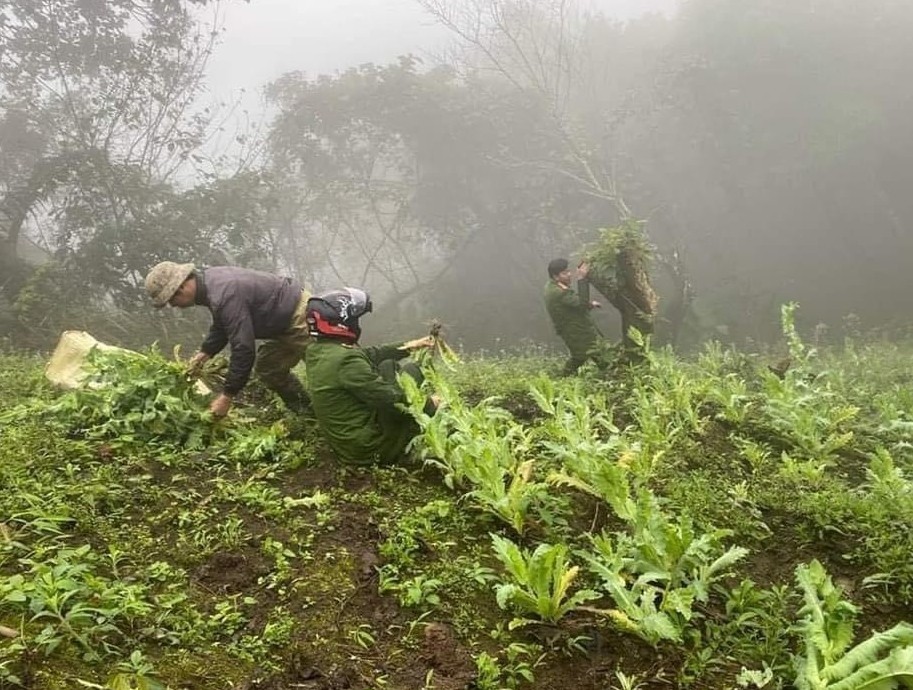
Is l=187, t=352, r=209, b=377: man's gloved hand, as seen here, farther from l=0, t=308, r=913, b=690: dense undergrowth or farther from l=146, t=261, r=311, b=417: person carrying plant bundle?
l=0, t=308, r=913, b=690: dense undergrowth

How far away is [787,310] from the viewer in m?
6.12

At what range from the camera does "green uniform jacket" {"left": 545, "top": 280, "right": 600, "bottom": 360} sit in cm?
875

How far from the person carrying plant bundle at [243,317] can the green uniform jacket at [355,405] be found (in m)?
0.72

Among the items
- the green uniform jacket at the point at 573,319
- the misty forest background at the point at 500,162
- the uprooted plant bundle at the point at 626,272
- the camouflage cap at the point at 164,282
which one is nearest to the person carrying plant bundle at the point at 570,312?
the green uniform jacket at the point at 573,319

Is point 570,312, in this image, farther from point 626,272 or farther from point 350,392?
point 350,392

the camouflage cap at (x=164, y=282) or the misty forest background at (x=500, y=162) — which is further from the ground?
the misty forest background at (x=500, y=162)

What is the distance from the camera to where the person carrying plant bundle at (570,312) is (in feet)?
28.5

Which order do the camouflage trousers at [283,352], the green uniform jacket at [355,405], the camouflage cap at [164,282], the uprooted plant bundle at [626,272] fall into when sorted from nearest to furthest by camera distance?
1. the green uniform jacket at [355,405]
2. the camouflage cap at [164,282]
3. the camouflage trousers at [283,352]
4. the uprooted plant bundle at [626,272]

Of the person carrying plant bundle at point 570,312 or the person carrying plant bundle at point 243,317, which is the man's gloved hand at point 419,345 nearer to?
the person carrying plant bundle at point 243,317

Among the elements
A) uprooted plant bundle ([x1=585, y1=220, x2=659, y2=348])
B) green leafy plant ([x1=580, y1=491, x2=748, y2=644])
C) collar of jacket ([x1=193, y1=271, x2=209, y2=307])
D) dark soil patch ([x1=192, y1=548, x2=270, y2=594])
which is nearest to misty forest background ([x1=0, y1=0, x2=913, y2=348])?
uprooted plant bundle ([x1=585, y1=220, x2=659, y2=348])

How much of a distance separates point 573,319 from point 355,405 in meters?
4.66

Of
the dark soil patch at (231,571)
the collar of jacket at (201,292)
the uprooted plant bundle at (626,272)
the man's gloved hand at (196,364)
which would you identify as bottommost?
the dark soil patch at (231,571)

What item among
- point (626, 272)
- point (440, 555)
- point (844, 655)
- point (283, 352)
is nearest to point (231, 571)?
point (440, 555)

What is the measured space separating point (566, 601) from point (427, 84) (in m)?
23.0
